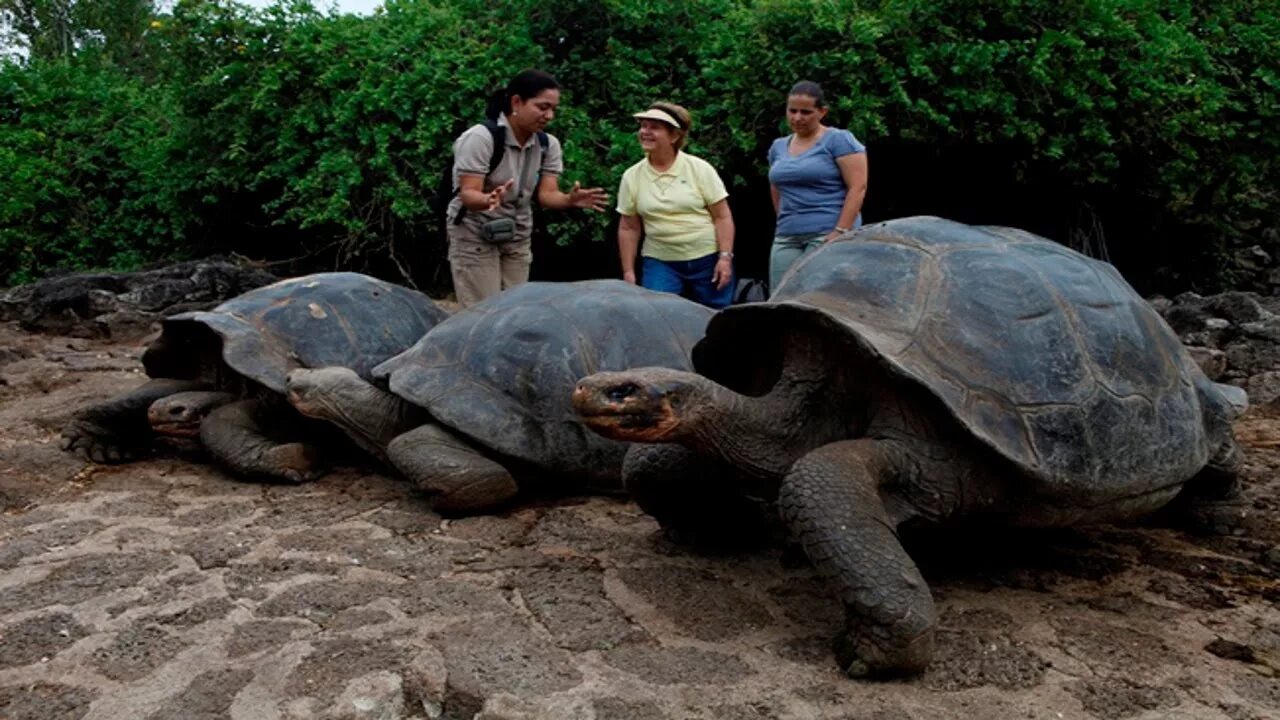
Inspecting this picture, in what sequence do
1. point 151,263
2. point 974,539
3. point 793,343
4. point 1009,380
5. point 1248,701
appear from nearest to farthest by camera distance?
1. point 1248,701
2. point 1009,380
3. point 793,343
4. point 974,539
5. point 151,263

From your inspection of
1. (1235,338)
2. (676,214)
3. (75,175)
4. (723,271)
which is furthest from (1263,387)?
(75,175)

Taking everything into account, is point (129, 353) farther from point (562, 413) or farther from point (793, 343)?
point (793, 343)

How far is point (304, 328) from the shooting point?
13.6 feet

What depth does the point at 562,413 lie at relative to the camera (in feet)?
11.3

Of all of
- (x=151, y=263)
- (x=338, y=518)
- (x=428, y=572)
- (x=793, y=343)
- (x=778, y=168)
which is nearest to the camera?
(x=793, y=343)

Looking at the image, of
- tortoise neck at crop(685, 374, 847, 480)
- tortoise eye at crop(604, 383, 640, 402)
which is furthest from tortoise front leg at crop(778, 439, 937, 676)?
tortoise eye at crop(604, 383, 640, 402)

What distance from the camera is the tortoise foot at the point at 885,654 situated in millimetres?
2068

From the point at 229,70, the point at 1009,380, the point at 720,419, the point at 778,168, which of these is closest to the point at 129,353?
the point at 229,70

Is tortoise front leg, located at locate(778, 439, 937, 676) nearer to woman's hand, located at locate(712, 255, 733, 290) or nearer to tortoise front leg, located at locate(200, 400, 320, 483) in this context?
tortoise front leg, located at locate(200, 400, 320, 483)

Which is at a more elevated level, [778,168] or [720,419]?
[778,168]

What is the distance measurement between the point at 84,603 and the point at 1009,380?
229 cm

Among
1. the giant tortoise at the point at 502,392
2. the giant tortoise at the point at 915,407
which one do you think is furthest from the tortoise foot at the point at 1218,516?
the giant tortoise at the point at 502,392

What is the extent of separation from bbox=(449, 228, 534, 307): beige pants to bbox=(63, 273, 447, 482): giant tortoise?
1.21ft

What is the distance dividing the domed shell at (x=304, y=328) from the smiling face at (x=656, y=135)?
1.25 metres
